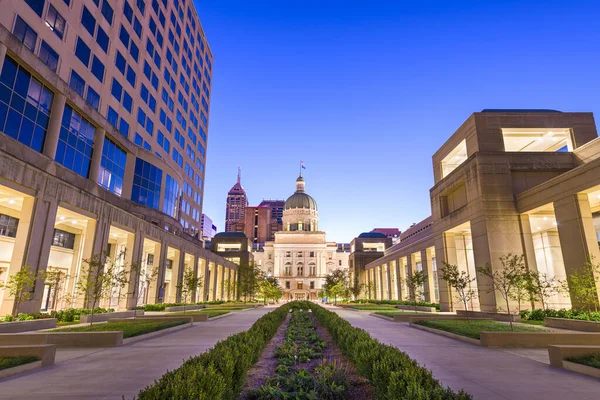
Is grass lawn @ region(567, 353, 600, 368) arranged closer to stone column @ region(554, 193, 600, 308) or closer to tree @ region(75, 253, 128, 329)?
stone column @ region(554, 193, 600, 308)

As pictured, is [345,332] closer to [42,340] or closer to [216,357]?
[216,357]

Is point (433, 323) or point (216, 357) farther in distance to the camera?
point (433, 323)

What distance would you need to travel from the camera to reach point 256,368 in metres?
9.48

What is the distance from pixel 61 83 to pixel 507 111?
41201 mm

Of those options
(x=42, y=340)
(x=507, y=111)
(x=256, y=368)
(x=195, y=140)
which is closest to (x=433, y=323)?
(x=256, y=368)

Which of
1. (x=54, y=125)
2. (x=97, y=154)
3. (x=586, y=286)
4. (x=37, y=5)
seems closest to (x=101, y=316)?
(x=54, y=125)

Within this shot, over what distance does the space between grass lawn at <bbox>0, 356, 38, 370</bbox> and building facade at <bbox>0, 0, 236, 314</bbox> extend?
13251mm

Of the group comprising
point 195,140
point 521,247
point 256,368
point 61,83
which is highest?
point 195,140

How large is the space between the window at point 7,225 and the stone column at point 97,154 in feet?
24.1

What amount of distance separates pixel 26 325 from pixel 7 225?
15.0 m

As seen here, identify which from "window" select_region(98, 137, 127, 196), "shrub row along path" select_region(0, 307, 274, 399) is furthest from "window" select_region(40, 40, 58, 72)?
"shrub row along path" select_region(0, 307, 274, 399)

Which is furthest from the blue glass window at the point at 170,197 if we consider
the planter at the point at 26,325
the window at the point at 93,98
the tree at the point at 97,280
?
the planter at the point at 26,325

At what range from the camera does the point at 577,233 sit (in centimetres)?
2216

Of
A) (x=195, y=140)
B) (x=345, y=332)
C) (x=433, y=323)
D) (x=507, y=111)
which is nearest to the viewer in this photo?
(x=345, y=332)
